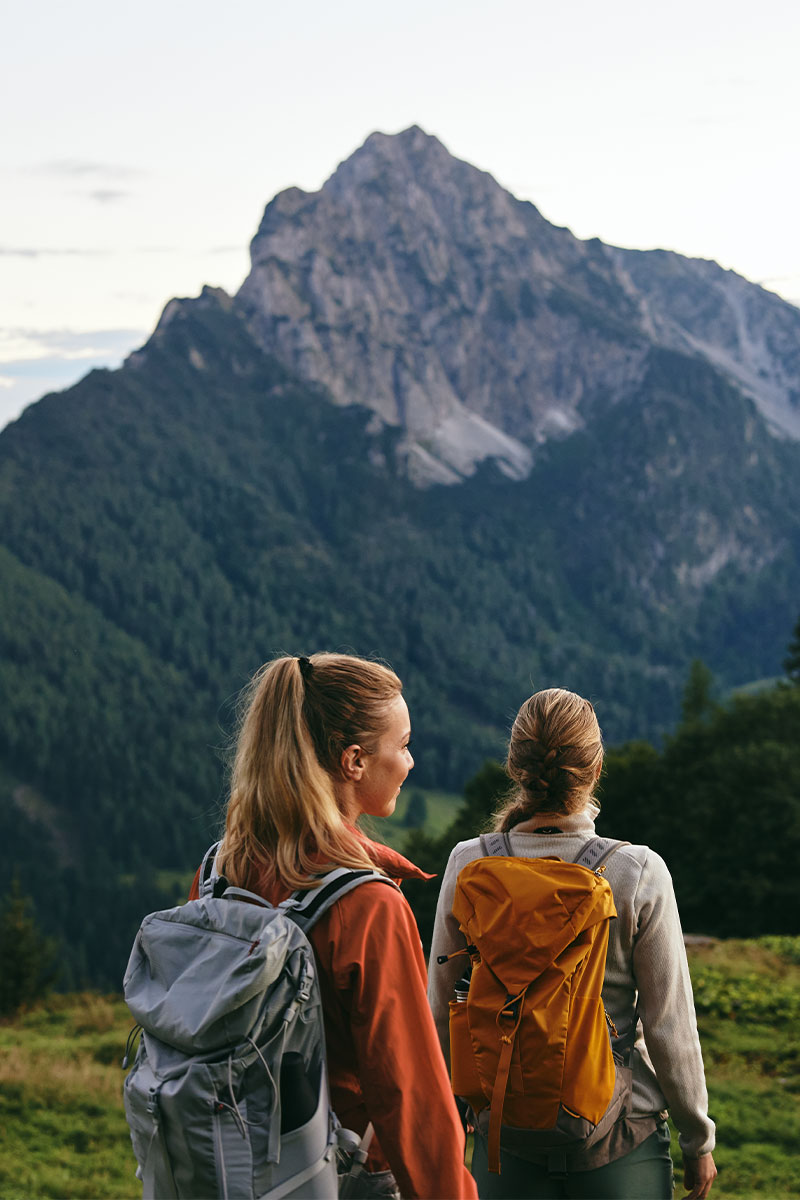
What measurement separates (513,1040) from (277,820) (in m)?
1.17

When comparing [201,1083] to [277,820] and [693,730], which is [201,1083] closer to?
[277,820]

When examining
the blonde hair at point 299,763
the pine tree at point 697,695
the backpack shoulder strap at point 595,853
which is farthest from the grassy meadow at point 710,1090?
the pine tree at point 697,695

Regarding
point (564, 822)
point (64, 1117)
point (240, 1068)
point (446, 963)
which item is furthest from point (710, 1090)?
point (240, 1068)

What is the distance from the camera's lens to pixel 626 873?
13.1ft

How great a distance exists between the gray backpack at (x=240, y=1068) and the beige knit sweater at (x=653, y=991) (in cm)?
105

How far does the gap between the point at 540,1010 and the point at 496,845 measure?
699 millimetres

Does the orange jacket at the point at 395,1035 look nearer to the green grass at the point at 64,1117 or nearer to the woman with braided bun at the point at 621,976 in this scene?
the woman with braided bun at the point at 621,976

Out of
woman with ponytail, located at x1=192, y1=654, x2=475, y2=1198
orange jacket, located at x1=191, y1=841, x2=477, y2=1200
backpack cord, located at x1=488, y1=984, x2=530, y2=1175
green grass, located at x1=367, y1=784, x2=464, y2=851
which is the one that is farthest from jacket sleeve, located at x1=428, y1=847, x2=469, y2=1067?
green grass, located at x1=367, y1=784, x2=464, y2=851

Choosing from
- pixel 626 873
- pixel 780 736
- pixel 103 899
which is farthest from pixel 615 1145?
pixel 103 899

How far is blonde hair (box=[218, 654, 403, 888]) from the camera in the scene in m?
3.25

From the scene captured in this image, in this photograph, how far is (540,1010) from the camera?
3646mm

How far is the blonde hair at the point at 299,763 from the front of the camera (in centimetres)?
325

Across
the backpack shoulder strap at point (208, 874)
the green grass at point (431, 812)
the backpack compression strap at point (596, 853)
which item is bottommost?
the green grass at point (431, 812)

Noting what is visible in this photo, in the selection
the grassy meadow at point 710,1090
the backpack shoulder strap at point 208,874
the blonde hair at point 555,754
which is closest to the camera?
the backpack shoulder strap at point 208,874
